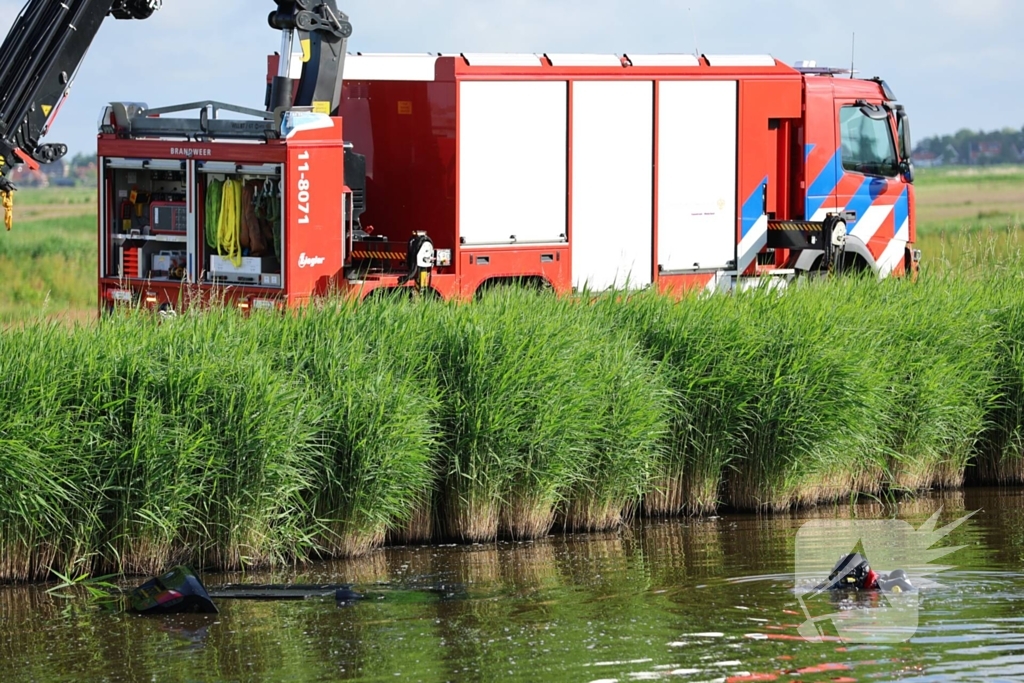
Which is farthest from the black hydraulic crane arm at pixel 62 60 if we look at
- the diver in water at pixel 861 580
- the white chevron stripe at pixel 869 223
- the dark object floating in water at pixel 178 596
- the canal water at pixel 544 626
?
the diver in water at pixel 861 580

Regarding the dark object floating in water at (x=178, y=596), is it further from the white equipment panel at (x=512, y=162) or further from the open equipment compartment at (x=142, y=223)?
the white equipment panel at (x=512, y=162)

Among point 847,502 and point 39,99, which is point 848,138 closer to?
point 847,502

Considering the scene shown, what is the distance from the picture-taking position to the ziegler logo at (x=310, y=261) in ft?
43.5

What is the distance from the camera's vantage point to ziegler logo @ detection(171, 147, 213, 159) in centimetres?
1345

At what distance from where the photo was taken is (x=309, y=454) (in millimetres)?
10305

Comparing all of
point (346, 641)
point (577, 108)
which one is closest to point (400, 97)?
point (577, 108)

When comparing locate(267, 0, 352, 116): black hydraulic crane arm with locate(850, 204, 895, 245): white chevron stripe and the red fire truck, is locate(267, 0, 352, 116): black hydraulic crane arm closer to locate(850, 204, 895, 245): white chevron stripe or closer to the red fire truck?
the red fire truck

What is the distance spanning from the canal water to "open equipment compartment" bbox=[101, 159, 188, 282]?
14.6 feet

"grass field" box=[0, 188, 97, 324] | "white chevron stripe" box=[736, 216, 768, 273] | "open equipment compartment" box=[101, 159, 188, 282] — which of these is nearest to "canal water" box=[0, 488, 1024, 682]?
"grass field" box=[0, 188, 97, 324]

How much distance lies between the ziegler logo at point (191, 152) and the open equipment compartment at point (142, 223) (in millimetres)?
397

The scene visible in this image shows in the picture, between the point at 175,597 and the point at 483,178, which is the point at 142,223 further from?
the point at 175,597

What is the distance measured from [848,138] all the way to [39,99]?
8.61 metres

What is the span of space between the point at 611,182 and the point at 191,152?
166 inches

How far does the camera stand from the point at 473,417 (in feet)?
35.6
